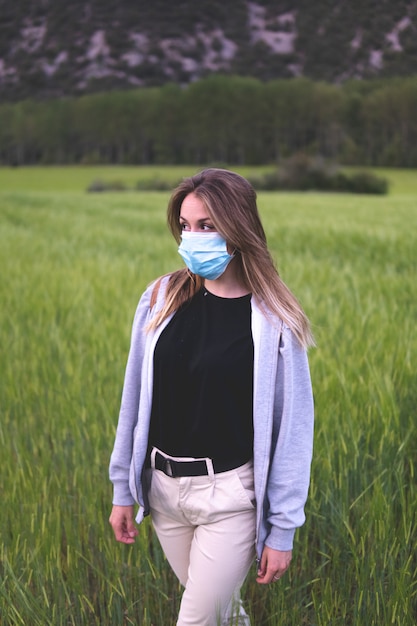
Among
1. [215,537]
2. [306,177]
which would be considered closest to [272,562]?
[215,537]

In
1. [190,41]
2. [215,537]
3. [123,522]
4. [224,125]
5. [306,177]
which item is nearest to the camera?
[215,537]

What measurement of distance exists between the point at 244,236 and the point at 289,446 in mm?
439

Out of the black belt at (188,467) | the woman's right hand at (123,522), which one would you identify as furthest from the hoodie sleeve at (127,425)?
the black belt at (188,467)

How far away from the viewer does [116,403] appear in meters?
3.31

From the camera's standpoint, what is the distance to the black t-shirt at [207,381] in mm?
1539

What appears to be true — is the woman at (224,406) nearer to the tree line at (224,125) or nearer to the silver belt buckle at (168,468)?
the silver belt buckle at (168,468)

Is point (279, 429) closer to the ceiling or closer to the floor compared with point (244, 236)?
closer to the floor

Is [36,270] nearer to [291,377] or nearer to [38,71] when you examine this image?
[291,377]

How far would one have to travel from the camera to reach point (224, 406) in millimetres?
1556

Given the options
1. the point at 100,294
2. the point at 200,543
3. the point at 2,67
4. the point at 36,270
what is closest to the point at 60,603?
the point at 200,543

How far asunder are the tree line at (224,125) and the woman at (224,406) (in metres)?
53.0

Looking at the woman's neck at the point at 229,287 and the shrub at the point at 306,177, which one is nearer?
the woman's neck at the point at 229,287

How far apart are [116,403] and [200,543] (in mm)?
1830

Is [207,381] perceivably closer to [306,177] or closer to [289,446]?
[289,446]
